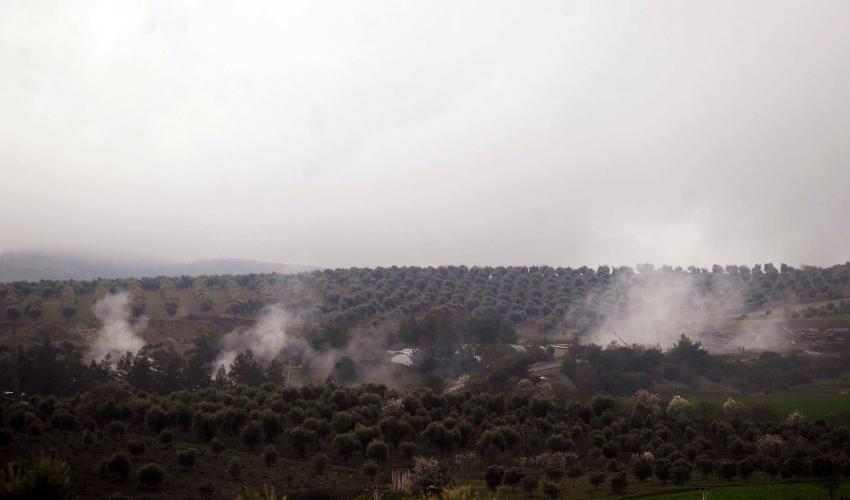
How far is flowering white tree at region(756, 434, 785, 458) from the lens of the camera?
156 feet

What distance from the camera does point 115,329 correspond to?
95312 mm

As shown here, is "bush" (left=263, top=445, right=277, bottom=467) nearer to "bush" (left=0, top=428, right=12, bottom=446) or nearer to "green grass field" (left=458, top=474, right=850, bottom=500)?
"green grass field" (left=458, top=474, right=850, bottom=500)

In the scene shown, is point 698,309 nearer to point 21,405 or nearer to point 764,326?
point 764,326

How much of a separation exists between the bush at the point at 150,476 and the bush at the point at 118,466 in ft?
4.00

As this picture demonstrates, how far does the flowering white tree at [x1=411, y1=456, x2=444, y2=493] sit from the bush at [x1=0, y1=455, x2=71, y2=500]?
785 inches

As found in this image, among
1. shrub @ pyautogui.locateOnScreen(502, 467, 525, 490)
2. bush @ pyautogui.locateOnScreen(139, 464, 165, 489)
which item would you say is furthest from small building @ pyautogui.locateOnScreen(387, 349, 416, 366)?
bush @ pyautogui.locateOnScreen(139, 464, 165, 489)

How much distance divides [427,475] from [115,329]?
70.6 m

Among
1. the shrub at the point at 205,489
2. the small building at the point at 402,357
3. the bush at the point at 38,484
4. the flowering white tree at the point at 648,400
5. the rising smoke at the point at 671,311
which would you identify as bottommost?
the shrub at the point at 205,489

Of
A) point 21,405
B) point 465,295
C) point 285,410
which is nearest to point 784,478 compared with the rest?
point 285,410

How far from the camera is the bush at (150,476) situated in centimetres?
3975

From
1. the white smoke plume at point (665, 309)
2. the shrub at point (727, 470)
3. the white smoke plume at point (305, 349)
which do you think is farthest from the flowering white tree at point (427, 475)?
the white smoke plume at point (665, 309)

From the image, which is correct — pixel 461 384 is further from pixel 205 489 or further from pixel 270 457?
pixel 205 489

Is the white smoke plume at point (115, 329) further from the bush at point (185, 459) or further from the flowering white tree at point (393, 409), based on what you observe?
the bush at point (185, 459)

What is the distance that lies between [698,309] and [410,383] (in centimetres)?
6461
